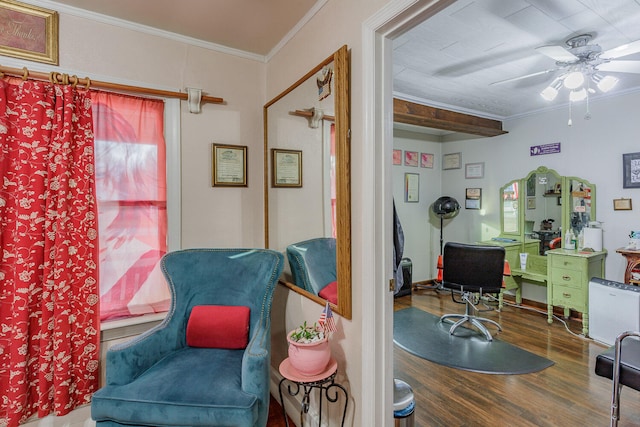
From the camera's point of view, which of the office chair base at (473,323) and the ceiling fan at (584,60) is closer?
the ceiling fan at (584,60)

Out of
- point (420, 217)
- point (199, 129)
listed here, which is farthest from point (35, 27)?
point (420, 217)

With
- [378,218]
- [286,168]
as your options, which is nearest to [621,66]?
[378,218]

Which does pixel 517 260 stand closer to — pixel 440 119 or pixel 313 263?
pixel 440 119

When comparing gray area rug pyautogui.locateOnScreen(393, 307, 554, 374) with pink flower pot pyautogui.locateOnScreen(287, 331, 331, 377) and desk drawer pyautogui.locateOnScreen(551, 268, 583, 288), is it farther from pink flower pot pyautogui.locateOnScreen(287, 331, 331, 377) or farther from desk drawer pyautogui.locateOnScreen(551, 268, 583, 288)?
pink flower pot pyautogui.locateOnScreen(287, 331, 331, 377)

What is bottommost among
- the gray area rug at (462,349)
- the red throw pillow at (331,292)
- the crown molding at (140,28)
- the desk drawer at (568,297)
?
the gray area rug at (462,349)

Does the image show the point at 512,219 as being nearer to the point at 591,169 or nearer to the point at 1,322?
the point at 591,169

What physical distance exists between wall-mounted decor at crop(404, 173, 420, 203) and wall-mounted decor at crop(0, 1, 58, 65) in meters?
4.12

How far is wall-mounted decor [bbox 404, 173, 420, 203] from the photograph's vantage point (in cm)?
482

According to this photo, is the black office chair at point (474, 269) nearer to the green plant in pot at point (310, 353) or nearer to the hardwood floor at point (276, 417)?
the hardwood floor at point (276, 417)

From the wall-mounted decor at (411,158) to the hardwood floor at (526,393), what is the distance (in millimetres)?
2668

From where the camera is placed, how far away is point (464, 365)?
2641 mm

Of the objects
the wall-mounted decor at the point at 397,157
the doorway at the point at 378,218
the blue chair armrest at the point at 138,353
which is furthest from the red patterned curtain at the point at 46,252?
the wall-mounted decor at the point at 397,157

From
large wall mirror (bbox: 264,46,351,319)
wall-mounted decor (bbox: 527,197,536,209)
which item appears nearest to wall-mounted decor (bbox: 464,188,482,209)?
wall-mounted decor (bbox: 527,197,536,209)

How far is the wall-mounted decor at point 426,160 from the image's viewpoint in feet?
16.3
